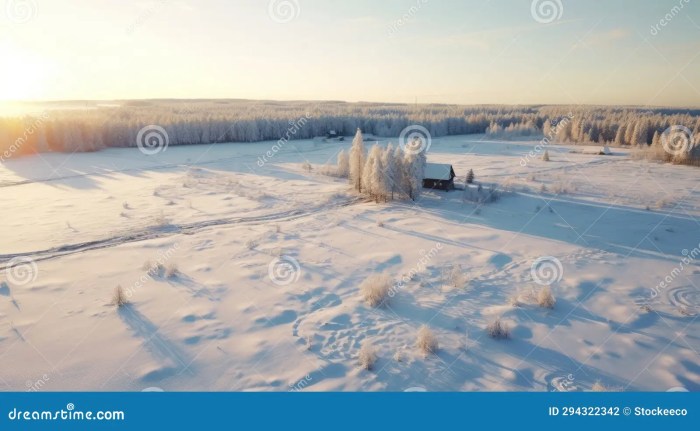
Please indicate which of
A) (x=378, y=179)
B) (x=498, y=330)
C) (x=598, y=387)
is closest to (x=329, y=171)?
(x=378, y=179)

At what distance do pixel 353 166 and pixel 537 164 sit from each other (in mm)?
17919

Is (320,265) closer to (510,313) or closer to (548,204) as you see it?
(510,313)

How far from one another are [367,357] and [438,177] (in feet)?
53.3

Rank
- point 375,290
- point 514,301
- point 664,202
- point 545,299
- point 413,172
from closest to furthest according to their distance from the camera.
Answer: point 545,299, point 514,301, point 375,290, point 664,202, point 413,172

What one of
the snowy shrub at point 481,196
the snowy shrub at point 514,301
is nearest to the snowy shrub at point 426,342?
the snowy shrub at point 514,301

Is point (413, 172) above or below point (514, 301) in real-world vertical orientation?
above

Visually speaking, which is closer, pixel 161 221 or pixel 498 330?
pixel 498 330

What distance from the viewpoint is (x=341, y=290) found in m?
10.8

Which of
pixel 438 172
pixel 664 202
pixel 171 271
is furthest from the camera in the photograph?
pixel 438 172

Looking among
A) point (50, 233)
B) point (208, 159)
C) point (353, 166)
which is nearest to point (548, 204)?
point (353, 166)

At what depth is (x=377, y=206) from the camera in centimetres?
1989

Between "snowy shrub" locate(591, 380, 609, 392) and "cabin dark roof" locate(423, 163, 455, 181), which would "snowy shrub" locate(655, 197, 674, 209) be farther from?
"snowy shrub" locate(591, 380, 609, 392)

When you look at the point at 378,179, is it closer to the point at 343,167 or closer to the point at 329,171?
the point at 343,167

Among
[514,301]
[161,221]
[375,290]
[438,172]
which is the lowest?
[514,301]
